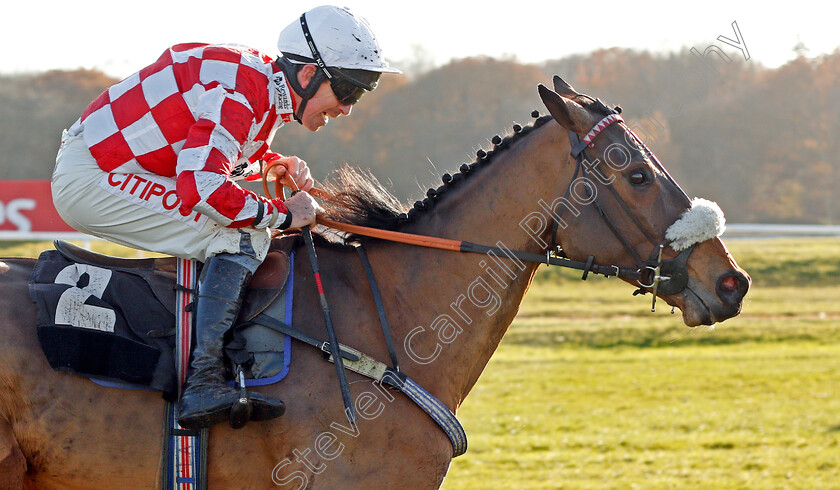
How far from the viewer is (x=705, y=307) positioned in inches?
142

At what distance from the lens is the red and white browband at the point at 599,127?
146 inches

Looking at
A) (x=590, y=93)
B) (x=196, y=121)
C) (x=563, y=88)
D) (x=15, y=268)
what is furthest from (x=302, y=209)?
(x=590, y=93)

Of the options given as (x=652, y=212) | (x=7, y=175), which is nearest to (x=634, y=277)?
(x=652, y=212)

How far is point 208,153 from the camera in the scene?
3.23 m

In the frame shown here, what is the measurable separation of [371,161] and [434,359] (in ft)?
119

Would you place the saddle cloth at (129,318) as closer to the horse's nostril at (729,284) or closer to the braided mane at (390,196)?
the braided mane at (390,196)

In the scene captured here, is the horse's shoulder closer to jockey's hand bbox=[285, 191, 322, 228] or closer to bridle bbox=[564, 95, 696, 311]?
jockey's hand bbox=[285, 191, 322, 228]

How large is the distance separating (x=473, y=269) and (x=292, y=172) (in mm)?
1109

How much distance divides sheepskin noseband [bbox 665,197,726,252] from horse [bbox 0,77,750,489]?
4 cm

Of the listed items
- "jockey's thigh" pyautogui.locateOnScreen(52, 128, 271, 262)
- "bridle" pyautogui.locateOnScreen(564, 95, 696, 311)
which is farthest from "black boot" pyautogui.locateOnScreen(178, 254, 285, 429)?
"bridle" pyautogui.locateOnScreen(564, 95, 696, 311)

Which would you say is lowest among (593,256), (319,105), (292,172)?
(292,172)

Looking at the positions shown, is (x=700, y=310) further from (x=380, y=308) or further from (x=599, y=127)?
(x=380, y=308)

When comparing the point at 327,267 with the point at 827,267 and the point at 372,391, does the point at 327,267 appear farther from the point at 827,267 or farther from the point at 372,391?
the point at 827,267

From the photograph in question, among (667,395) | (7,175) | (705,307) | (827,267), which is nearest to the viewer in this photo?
(705,307)
